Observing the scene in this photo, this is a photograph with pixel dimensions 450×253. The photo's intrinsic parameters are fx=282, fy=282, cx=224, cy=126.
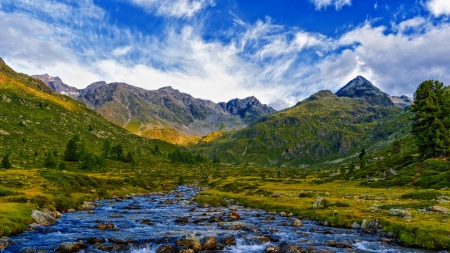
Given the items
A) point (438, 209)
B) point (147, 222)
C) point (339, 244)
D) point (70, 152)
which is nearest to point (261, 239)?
point (339, 244)

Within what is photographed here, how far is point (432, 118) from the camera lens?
91062 millimetres

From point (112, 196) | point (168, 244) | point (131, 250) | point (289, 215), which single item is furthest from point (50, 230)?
point (112, 196)

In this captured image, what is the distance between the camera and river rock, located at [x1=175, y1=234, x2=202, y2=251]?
29.2m

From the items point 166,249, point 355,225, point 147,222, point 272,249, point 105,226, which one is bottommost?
point 147,222

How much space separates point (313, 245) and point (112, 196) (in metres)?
63.4

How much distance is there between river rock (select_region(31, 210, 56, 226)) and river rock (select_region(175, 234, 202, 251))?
851 inches

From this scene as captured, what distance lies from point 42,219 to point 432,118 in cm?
10717

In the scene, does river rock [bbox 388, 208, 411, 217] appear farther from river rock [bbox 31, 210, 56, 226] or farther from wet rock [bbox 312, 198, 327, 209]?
river rock [bbox 31, 210, 56, 226]

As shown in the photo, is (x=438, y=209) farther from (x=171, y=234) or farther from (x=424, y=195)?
(x=171, y=234)

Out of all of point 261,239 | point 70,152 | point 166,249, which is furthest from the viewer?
point 70,152

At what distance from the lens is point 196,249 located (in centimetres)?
2908

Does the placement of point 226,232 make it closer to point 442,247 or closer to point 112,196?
point 442,247

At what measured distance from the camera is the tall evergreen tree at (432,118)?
86625mm

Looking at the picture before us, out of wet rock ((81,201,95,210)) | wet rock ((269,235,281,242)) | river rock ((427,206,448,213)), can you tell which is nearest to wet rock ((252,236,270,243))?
wet rock ((269,235,281,242))
